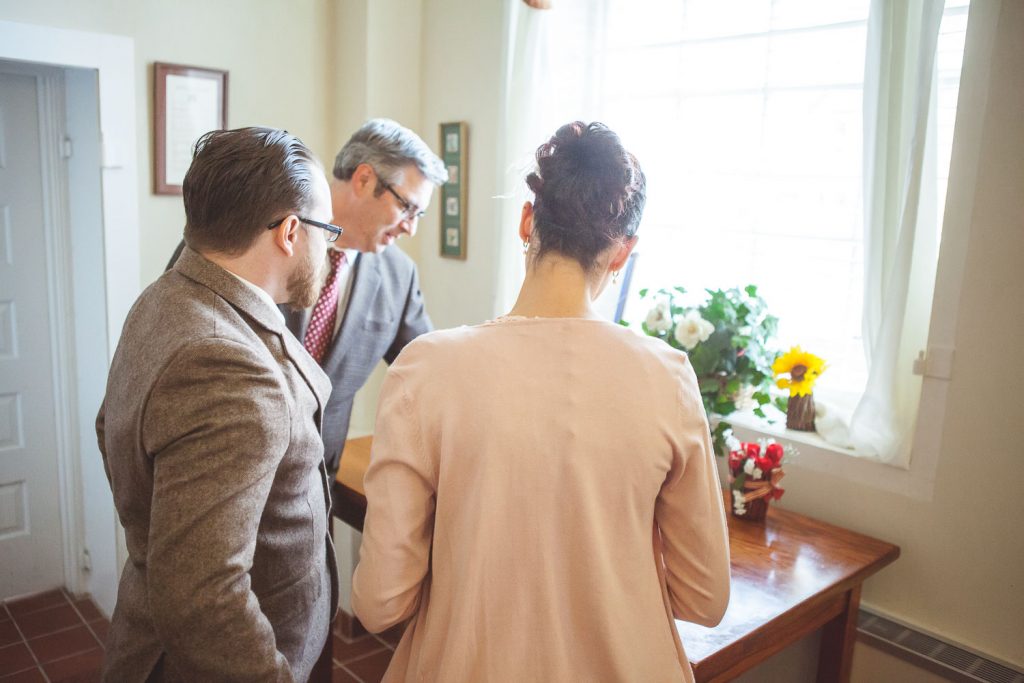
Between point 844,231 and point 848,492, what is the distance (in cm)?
75

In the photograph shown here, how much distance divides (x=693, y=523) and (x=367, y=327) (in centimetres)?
126

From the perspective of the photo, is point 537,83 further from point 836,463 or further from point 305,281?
point 305,281

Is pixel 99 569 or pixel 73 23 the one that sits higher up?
pixel 73 23

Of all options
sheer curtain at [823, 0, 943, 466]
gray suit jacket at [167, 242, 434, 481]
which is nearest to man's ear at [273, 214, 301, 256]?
gray suit jacket at [167, 242, 434, 481]

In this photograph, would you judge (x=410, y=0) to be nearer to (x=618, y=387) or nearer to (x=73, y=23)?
(x=73, y=23)

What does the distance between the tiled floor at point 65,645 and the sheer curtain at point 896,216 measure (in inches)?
74.3

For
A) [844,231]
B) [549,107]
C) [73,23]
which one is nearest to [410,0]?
[549,107]

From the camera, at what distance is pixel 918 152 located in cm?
187

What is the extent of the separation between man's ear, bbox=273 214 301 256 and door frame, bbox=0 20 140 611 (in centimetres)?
191

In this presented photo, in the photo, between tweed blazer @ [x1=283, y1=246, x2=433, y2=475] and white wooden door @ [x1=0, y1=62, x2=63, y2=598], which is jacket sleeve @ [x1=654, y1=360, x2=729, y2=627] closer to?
tweed blazer @ [x1=283, y1=246, x2=433, y2=475]

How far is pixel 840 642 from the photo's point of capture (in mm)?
1954

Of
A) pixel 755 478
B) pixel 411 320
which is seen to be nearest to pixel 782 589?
pixel 755 478

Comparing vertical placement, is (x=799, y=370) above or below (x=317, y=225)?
below

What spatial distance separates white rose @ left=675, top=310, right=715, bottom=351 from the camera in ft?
7.02
